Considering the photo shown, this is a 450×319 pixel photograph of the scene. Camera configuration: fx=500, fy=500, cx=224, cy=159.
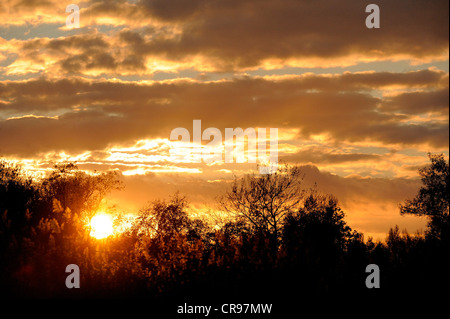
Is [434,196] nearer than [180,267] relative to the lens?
No

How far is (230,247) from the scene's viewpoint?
19.0m

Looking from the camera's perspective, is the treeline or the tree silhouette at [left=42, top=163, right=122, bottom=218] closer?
the treeline

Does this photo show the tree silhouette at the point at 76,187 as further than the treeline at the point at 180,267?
Yes

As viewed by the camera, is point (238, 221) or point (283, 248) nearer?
point (283, 248)

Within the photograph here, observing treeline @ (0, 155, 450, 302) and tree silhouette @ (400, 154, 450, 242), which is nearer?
treeline @ (0, 155, 450, 302)

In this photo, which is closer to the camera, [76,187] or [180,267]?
[180,267]

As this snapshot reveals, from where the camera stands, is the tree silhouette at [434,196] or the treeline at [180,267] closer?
the treeline at [180,267]
